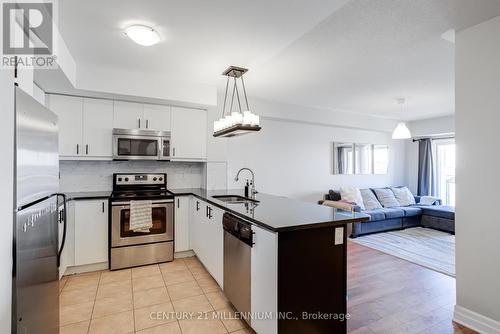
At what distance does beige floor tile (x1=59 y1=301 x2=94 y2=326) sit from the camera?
2.24 metres

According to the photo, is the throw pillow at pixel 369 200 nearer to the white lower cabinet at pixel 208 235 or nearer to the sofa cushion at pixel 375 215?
the sofa cushion at pixel 375 215

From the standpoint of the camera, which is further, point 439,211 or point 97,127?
point 439,211

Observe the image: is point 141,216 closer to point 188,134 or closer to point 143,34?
point 188,134

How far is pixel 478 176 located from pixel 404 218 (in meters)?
3.73

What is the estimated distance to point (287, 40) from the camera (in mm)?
2402

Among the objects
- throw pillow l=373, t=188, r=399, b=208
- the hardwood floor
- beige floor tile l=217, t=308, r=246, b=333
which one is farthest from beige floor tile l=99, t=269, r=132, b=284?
throw pillow l=373, t=188, r=399, b=208

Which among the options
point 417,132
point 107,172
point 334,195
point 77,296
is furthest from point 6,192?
point 417,132

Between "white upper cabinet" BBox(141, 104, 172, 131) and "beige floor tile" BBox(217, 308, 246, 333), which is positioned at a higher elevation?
"white upper cabinet" BBox(141, 104, 172, 131)

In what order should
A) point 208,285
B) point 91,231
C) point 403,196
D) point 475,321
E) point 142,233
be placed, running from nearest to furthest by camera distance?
point 475,321 < point 208,285 < point 91,231 < point 142,233 < point 403,196

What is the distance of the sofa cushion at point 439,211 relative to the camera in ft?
16.8

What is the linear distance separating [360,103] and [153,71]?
366 centimetres

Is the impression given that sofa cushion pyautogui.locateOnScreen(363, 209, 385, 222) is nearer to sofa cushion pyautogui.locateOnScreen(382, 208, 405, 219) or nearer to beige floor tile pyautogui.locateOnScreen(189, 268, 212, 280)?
sofa cushion pyautogui.locateOnScreen(382, 208, 405, 219)

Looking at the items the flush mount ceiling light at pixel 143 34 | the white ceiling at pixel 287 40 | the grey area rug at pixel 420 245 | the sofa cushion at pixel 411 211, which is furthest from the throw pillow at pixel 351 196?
the flush mount ceiling light at pixel 143 34

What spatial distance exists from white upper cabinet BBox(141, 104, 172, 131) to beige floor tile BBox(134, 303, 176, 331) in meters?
2.30
